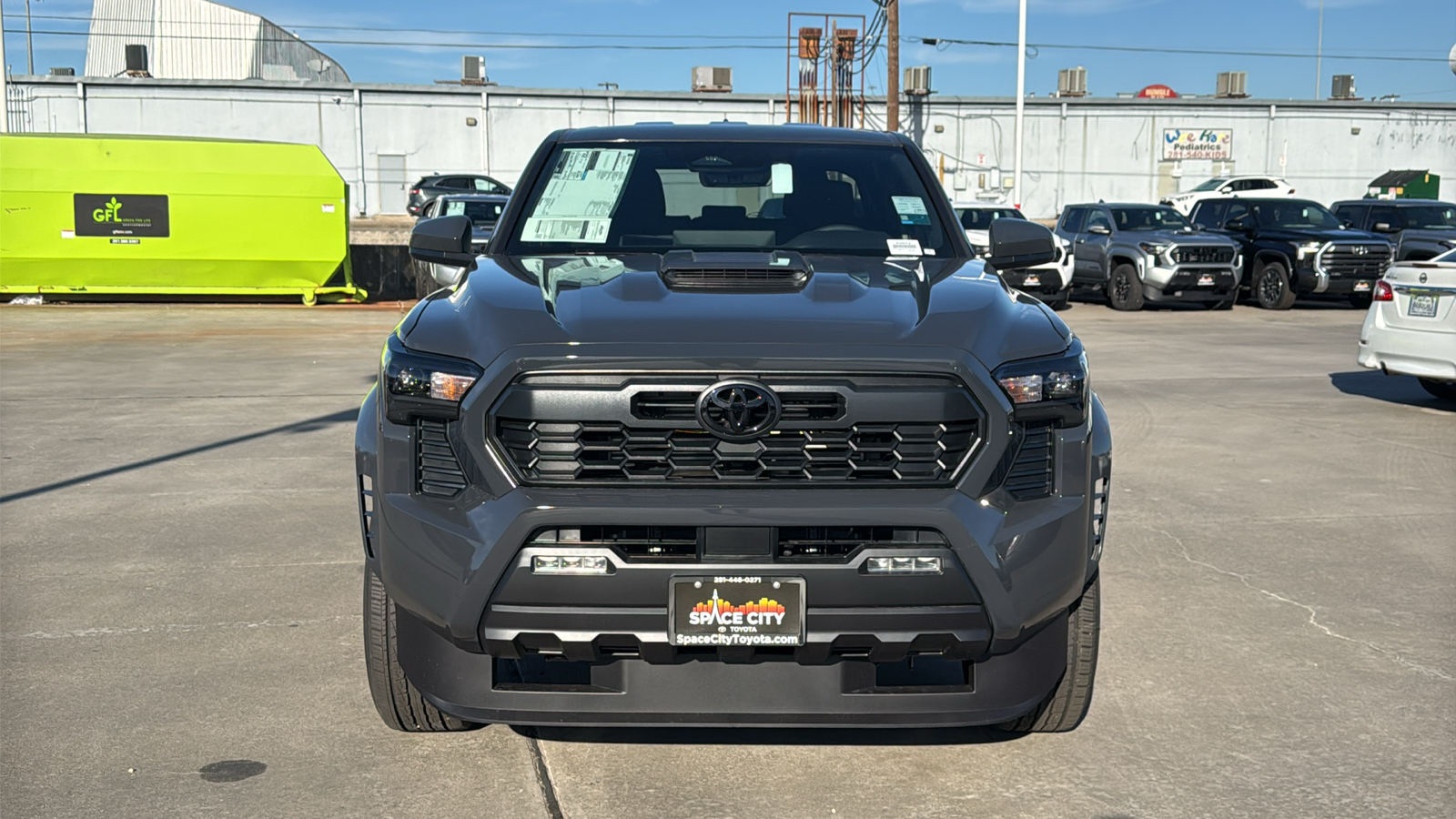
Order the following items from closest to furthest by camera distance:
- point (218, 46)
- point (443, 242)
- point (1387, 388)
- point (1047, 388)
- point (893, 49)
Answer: point (1047, 388), point (443, 242), point (1387, 388), point (893, 49), point (218, 46)

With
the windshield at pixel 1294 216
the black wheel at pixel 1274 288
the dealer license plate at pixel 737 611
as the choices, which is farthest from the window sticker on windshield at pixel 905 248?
the windshield at pixel 1294 216

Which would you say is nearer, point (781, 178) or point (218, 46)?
point (781, 178)

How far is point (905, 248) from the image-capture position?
185 inches

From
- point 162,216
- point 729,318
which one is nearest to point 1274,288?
point 162,216

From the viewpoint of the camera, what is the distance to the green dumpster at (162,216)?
19.6 m

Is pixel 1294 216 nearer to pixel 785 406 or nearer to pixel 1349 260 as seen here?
pixel 1349 260

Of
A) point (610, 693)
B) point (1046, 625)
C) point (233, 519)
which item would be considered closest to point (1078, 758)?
point (1046, 625)

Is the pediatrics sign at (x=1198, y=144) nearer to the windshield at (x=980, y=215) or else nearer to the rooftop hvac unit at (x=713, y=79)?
the rooftop hvac unit at (x=713, y=79)

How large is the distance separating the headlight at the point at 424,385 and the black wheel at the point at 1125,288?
19456 millimetres

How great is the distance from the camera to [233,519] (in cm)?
695

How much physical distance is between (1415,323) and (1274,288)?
458 inches

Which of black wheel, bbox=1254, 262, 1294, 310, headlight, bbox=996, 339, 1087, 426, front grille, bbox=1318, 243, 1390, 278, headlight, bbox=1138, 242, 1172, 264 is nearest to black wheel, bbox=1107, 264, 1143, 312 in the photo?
headlight, bbox=1138, 242, 1172, 264

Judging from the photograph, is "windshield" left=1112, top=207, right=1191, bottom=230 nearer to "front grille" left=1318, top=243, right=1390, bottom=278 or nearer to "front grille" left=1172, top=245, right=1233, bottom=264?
"front grille" left=1172, top=245, right=1233, bottom=264

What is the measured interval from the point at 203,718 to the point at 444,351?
5.19ft
